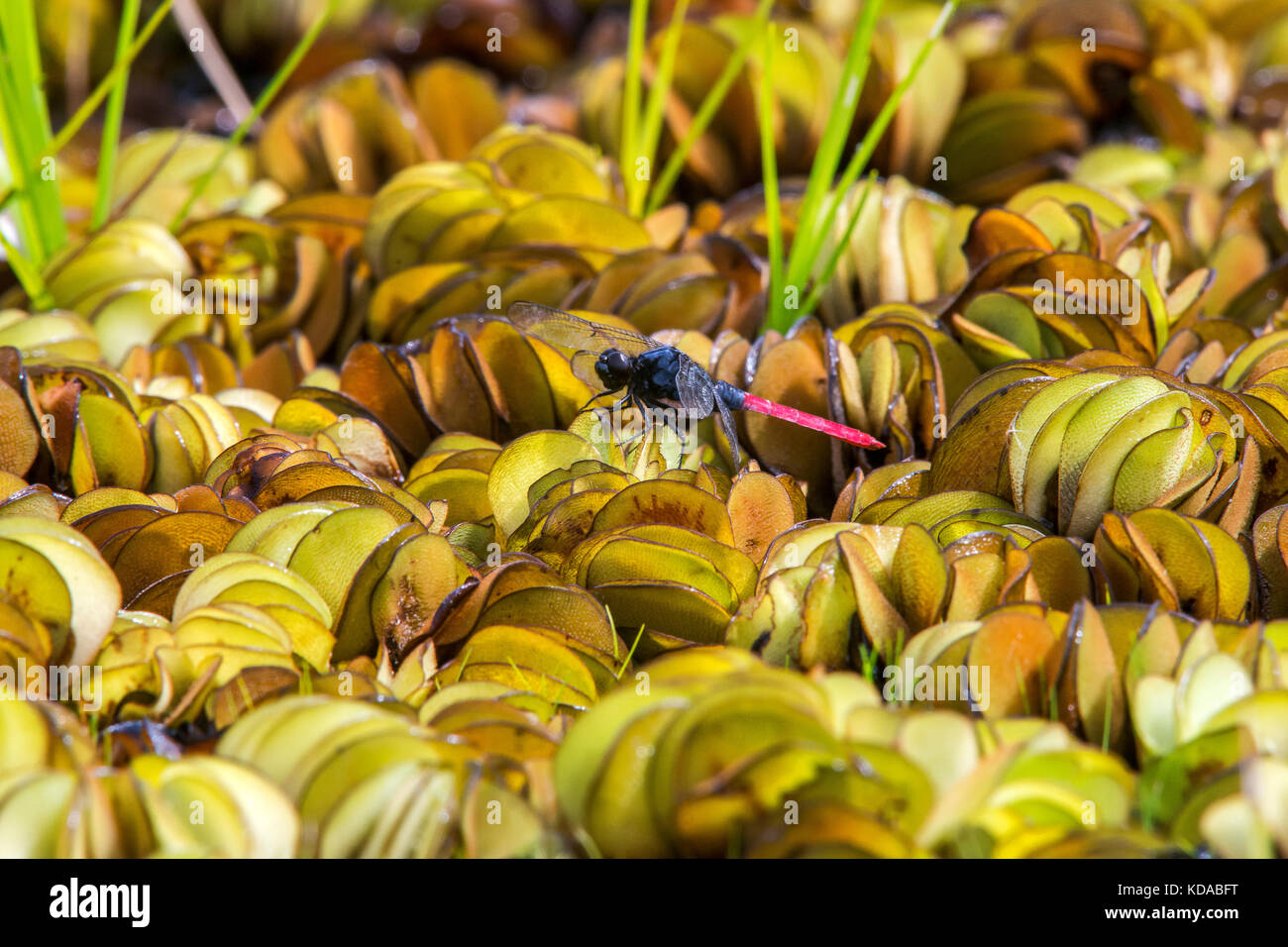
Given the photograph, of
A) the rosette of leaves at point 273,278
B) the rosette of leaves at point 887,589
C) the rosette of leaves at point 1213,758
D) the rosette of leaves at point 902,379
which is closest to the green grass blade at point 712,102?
the rosette of leaves at point 273,278

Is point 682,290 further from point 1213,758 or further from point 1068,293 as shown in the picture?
point 1213,758

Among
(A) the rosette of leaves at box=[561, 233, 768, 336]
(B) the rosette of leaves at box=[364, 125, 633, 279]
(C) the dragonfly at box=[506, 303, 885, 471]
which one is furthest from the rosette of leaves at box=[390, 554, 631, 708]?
(B) the rosette of leaves at box=[364, 125, 633, 279]

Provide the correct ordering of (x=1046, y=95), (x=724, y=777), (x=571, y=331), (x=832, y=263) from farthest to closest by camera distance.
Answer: (x=1046, y=95)
(x=832, y=263)
(x=571, y=331)
(x=724, y=777)

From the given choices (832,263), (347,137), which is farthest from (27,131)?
(832,263)

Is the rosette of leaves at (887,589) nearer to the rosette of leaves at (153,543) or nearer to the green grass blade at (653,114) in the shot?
the rosette of leaves at (153,543)

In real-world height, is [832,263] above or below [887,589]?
above
